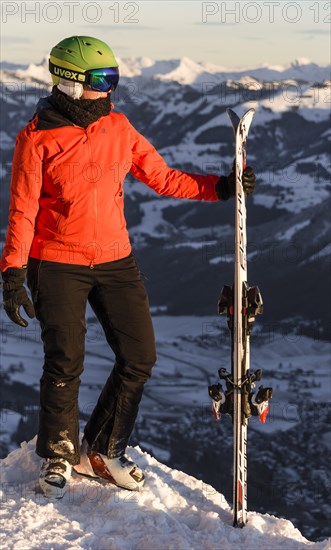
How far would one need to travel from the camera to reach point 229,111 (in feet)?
19.9

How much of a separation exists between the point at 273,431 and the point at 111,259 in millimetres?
137469

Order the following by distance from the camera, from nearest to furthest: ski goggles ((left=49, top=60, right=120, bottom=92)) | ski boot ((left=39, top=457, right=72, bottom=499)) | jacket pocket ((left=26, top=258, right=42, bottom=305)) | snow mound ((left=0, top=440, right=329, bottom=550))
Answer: snow mound ((left=0, top=440, right=329, bottom=550))
ski goggles ((left=49, top=60, right=120, bottom=92))
jacket pocket ((left=26, top=258, right=42, bottom=305))
ski boot ((left=39, top=457, right=72, bottom=499))

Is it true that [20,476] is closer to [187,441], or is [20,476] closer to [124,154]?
[124,154]

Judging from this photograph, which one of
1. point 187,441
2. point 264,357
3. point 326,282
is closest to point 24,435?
point 187,441

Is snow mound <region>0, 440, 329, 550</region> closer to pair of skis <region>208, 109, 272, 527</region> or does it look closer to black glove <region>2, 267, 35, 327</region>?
pair of skis <region>208, 109, 272, 527</region>

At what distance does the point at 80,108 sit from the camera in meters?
5.47

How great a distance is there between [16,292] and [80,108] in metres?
1.21

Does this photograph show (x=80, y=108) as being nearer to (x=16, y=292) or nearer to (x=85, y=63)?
(x=85, y=63)

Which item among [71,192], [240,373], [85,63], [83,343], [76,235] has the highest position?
[85,63]

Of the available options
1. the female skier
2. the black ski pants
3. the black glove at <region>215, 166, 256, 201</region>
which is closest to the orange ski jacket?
the female skier

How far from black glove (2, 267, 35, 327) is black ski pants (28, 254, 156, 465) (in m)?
0.17

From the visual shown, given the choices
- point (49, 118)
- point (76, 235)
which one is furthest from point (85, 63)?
point (76, 235)

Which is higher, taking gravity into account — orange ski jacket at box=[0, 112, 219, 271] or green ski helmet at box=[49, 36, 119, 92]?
green ski helmet at box=[49, 36, 119, 92]

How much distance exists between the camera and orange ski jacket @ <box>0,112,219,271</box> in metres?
5.38
